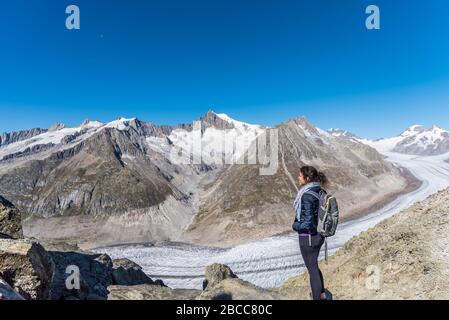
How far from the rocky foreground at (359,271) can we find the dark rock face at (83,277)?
93 mm

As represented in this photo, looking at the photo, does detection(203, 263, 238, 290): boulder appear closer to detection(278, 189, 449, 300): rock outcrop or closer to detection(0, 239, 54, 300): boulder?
detection(278, 189, 449, 300): rock outcrop

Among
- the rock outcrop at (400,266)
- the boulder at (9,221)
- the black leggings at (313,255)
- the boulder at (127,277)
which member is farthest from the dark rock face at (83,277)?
the black leggings at (313,255)

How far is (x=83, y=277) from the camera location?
2891 centimetres

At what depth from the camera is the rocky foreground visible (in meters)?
14.7

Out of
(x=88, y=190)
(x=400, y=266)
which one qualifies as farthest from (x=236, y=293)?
(x=88, y=190)

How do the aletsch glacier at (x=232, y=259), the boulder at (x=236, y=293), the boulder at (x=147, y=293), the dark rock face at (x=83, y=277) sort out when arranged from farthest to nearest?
the aletsch glacier at (x=232, y=259) → the dark rock face at (x=83, y=277) → the boulder at (x=147, y=293) → the boulder at (x=236, y=293)

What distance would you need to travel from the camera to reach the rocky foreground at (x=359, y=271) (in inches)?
578

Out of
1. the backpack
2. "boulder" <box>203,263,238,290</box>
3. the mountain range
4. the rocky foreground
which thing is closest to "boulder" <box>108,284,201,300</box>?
the rocky foreground

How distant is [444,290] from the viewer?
47.9 ft

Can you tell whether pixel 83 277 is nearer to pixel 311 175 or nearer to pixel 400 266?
pixel 400 266

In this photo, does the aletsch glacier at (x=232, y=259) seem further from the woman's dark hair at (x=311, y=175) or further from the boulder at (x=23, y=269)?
the woman's dark hair at (x=311, y=175)

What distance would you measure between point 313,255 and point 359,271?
835 cm
